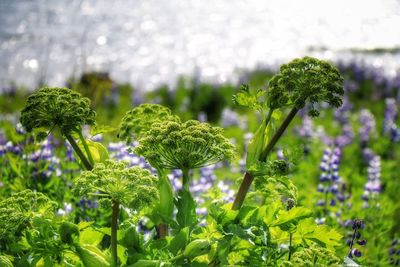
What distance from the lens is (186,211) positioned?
2131mm

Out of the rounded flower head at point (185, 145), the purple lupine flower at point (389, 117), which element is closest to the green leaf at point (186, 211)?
the rounded flower head at point (185, 145)

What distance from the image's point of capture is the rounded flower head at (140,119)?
236 cm

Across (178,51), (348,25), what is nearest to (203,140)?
(178,51)

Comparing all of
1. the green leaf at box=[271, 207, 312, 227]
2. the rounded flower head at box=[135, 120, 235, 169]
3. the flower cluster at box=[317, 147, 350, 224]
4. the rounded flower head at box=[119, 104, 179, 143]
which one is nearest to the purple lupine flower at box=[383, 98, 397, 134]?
the flower cluster at box=[317, 147, 350, 224]

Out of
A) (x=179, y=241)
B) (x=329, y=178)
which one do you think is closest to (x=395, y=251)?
(x=329, y=178)

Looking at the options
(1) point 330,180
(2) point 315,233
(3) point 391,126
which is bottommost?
(3) point 391,126

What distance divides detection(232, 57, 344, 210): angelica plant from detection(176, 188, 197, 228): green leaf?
8.8 inches

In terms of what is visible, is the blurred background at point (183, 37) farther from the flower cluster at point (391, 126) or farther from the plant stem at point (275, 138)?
the plant stem at point (275, 138)

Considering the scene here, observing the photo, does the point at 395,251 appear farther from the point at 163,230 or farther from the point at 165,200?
the point at 165,200

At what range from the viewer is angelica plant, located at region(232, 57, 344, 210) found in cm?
200

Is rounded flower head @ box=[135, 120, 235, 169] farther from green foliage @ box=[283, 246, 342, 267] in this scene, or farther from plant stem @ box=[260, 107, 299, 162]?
green foliage @ box=[283, 246, 342, 267]

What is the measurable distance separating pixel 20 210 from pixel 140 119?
0.60 metres

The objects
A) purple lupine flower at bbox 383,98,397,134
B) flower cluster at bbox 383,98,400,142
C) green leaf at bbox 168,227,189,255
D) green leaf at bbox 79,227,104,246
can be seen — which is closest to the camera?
green leaf at bbox 168,227,189,255

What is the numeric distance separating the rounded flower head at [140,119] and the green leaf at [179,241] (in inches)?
20.0
